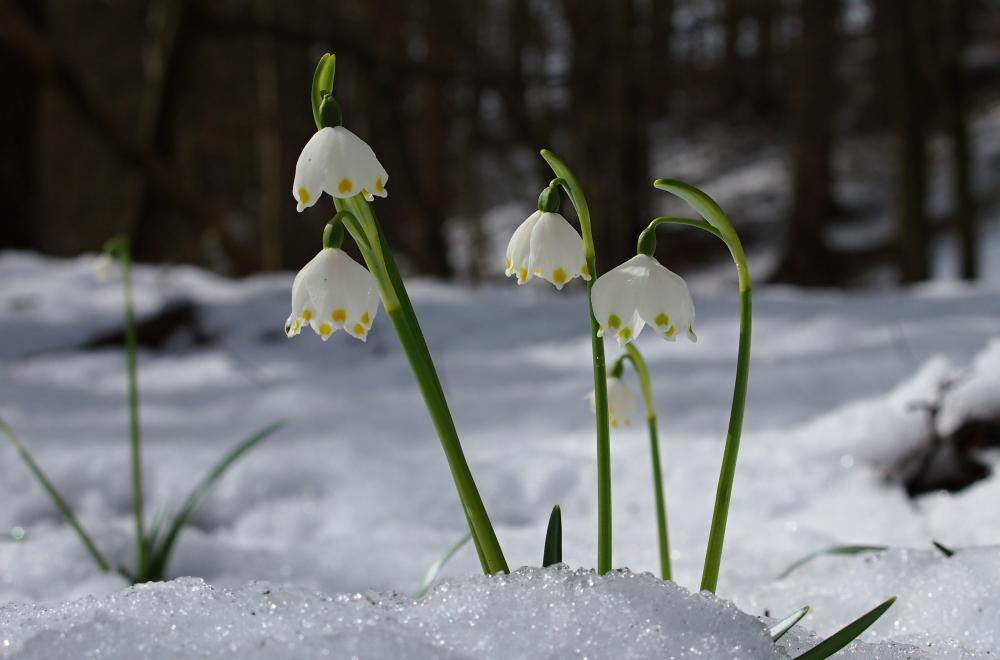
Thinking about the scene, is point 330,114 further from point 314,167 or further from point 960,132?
point 960,132

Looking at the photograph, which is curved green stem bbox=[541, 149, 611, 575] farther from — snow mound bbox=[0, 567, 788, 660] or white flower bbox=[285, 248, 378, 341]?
white flower bbox=[285, 248, 378, 341]

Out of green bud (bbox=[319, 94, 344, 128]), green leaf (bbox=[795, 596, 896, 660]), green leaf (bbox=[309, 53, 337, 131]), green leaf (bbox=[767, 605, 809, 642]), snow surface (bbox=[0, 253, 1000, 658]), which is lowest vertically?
snow surface (bbox=[0, 253, 1000, 658])

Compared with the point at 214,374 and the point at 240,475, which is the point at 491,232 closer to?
the point at 214,374

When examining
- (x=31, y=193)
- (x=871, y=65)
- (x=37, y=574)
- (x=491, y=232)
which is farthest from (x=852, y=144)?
(x=37, y=574)

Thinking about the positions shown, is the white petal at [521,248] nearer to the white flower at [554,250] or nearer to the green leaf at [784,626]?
the white flower at [554,250]

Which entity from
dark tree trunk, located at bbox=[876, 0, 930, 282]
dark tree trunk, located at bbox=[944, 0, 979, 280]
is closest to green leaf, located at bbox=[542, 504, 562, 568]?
dark tree trunk, located at bbox=[876, 0, 930, 282]

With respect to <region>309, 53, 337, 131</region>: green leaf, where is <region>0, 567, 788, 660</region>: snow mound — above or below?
below
